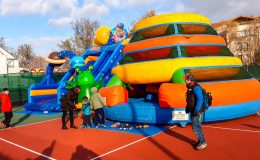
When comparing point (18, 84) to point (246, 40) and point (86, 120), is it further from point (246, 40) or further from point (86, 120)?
point (246, 40)

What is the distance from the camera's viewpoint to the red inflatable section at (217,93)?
7.78m

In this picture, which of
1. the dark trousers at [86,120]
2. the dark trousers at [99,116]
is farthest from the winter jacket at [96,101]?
the dark trousers at [86,120]

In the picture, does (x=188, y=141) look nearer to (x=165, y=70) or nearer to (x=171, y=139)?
(x=171, y=139)

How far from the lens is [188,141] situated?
261 inches

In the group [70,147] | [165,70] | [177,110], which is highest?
[165,70]

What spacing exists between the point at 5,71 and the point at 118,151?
37678mm

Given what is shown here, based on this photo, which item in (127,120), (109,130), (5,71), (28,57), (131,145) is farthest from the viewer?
(28,57)

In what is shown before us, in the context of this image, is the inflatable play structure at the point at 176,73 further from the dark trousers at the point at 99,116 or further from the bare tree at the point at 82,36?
the bare tree at the point at 82,36

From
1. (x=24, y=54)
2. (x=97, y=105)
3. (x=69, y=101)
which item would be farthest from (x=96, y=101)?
(x=24, y=54)

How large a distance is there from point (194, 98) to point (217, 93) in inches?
95.6

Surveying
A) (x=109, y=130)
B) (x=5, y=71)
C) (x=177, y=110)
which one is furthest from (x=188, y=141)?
(x=5, y=71)

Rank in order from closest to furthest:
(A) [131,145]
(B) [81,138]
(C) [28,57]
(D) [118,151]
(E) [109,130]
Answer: (D) [118,151], (A) [131,145], (B) [81,138], (E) [109,130], (C) [28,57]

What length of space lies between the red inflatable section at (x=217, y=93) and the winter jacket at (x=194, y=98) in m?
1.91

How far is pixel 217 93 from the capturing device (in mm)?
7914
